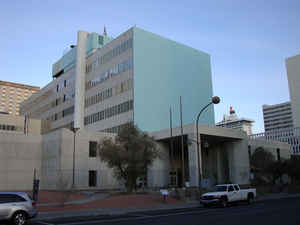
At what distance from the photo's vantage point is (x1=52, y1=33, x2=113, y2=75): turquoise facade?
77.9 meters

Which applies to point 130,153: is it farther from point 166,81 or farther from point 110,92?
point 166,81

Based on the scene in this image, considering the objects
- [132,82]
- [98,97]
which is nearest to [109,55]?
[98,97]

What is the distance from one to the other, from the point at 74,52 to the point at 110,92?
78.4 feet

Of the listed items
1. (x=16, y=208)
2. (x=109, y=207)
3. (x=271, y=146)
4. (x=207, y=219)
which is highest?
(x=271, y=146)

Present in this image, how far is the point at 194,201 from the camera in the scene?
3078 centimetres

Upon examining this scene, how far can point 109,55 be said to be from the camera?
229 ft

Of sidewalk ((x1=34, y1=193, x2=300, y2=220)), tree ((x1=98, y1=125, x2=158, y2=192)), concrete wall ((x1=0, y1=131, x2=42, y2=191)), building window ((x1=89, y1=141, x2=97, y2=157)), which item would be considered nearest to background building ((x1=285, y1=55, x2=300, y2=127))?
building window ((x1=89, y1=141, x2=97, y2=157))

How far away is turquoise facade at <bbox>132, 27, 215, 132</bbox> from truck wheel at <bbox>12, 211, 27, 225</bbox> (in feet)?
145

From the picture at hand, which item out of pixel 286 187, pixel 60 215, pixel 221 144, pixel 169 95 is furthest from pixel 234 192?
pixel 169 95

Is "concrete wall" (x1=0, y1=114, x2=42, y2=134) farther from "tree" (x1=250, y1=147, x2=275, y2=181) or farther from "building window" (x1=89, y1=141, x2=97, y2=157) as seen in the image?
"tree" (x1=250, y1=147, x2=275, y2=181)

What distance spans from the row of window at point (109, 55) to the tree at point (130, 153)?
31.0 meters

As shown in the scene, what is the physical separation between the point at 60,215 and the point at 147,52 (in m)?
48.5

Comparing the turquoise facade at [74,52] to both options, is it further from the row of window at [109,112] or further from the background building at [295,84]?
the background building at [295,84]

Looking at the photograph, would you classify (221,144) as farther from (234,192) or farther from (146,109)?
(234,192)
